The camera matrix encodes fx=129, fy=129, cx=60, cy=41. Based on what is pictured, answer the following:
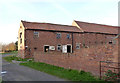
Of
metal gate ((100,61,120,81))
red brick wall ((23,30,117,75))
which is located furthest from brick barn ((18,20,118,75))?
metal gate ((100,61,120,81))

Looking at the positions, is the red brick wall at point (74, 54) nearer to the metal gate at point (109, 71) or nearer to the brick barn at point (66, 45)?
the brick barn at point (66, 45)

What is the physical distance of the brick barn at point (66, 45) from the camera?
969 centimetres

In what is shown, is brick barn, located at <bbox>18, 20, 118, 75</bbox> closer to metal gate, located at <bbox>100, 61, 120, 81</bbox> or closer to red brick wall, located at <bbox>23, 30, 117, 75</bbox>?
red brick wall, located at <bbox>23, 30, 117, 75</bbox>

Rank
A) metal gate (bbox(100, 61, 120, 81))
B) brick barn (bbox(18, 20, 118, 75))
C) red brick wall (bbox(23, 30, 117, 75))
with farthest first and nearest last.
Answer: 1. brick barn (bbox(18, 20, 118, 75))
2. red brick wall (bbox(23, 30, 117, 75))
3. metal gate (bbox(100, 61, 120, 81))

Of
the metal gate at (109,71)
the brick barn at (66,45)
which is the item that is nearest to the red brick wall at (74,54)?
the brick barn at (66,45)

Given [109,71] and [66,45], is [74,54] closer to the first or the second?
[109,71]

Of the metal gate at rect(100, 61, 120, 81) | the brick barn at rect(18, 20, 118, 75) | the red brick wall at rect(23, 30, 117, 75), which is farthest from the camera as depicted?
the brick barn at rect(18, 20, 118, 75)

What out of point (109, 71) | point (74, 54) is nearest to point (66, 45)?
point (74, 54)

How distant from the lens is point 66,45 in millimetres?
26906

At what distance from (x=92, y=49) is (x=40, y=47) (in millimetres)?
16219

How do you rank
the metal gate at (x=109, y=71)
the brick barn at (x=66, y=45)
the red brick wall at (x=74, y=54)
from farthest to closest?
the brick barn at (x=66, y=45) < the red brick wall at (x=74, y=54) < the metal gate at (x=109, y=71)

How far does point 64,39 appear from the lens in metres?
27.6

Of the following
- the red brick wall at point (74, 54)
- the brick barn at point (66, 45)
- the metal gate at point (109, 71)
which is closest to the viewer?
the metal gate at point (109, 71)

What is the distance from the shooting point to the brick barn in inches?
381
